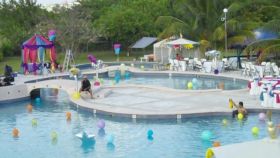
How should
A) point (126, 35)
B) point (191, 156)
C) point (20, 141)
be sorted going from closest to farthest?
point (191, 156)
point (20, 141)
point (126, 35)

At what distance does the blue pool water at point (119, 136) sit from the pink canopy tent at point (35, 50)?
12119 millimetres

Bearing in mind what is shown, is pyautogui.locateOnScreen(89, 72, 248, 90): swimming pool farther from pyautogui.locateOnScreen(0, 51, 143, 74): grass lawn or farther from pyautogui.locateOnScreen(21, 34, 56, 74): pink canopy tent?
pyautogui.locateOnScreen(0, 51, 143, 74): grass lawn

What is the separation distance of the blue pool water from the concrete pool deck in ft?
0.98

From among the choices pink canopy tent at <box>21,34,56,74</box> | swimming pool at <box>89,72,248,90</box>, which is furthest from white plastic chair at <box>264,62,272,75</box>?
pink canopy tent at <box>21,34,56,74</box>

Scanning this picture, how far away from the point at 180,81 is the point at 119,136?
13.6 m

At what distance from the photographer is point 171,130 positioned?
1542 cm

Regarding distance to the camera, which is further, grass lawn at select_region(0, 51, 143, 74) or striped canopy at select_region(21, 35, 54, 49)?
grass lawn at select_region(0, 51, 143, 74)

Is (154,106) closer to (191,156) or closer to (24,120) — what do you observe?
(24,120)

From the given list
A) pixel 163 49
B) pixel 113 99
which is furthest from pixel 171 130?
pixel 163 49

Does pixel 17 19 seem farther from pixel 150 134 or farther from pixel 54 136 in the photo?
pixel 150 134

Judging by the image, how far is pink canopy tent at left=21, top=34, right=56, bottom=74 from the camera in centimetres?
3072

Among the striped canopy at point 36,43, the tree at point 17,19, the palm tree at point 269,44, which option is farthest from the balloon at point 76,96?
the tree at point 17,19

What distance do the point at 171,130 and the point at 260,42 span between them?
26.7 ft

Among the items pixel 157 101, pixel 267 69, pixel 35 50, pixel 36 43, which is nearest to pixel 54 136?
pixel 157 101
